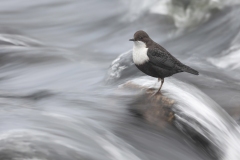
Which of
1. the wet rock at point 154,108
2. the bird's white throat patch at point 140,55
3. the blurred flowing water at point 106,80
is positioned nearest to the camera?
the blurred flowing water at point 106,80

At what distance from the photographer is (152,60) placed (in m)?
5.79

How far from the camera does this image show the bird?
5777 millimetres

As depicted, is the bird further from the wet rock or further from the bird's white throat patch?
the wet rock

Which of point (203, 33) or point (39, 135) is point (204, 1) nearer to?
point (203, 33)

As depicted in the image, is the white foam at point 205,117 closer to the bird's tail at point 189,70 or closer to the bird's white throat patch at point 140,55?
the bird's tail at point 189,70

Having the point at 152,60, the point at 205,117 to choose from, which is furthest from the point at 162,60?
the point at 205,117

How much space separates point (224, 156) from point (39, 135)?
5.89ft

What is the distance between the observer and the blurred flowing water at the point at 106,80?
15.8 ft

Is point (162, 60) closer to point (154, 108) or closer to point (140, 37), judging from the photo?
point (140, 37)

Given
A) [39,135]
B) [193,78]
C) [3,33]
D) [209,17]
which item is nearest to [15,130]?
[39,135]

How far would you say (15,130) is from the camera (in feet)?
15.1

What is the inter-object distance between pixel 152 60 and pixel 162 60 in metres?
0.13

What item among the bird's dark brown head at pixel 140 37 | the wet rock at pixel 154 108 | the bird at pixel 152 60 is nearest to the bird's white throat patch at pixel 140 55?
the bird at pixel 152 60

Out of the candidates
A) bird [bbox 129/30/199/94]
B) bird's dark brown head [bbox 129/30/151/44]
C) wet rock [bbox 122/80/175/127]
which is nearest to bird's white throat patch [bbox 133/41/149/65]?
bird [bbox 129/30/199/94]
